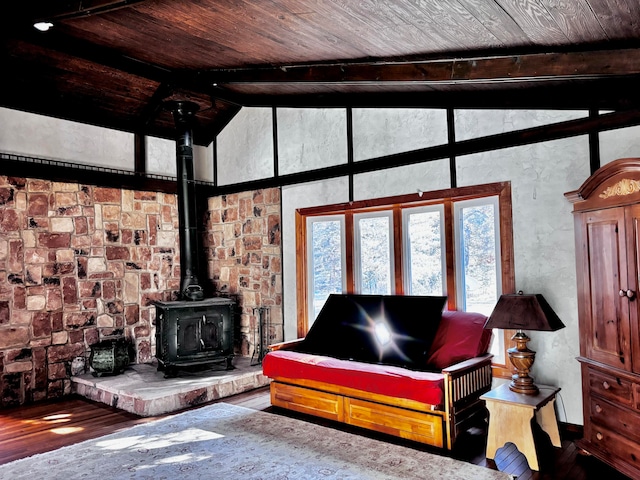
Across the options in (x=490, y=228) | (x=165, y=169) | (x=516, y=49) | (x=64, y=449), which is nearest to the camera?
(x=516, y=49)

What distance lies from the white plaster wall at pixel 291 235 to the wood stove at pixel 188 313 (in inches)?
28.9

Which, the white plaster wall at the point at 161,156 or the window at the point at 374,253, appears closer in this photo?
the window at the point at 374,253

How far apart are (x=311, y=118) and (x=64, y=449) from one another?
421cm

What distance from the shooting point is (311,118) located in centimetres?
557

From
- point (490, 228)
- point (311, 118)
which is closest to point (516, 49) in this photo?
point (490, 228)

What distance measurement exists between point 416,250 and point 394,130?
1.30 metres

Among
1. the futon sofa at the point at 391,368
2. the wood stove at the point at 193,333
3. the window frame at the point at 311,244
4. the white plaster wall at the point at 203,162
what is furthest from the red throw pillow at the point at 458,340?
the white plaster wall at the point at 203,162

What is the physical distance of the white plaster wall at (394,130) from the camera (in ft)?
14.8

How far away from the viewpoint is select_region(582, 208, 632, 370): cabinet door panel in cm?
286

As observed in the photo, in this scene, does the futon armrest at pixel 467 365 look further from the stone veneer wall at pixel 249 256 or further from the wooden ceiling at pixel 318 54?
the stone veneer wall at pixel 249 256

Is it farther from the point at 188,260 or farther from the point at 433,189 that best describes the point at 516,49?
the point at 188,260

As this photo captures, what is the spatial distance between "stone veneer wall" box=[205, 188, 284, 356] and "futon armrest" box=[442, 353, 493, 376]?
272cm

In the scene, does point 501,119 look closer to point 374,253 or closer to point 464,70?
point 464,70

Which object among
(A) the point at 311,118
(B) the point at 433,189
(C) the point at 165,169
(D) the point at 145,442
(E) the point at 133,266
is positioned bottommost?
→ (D) the point at 145,442
